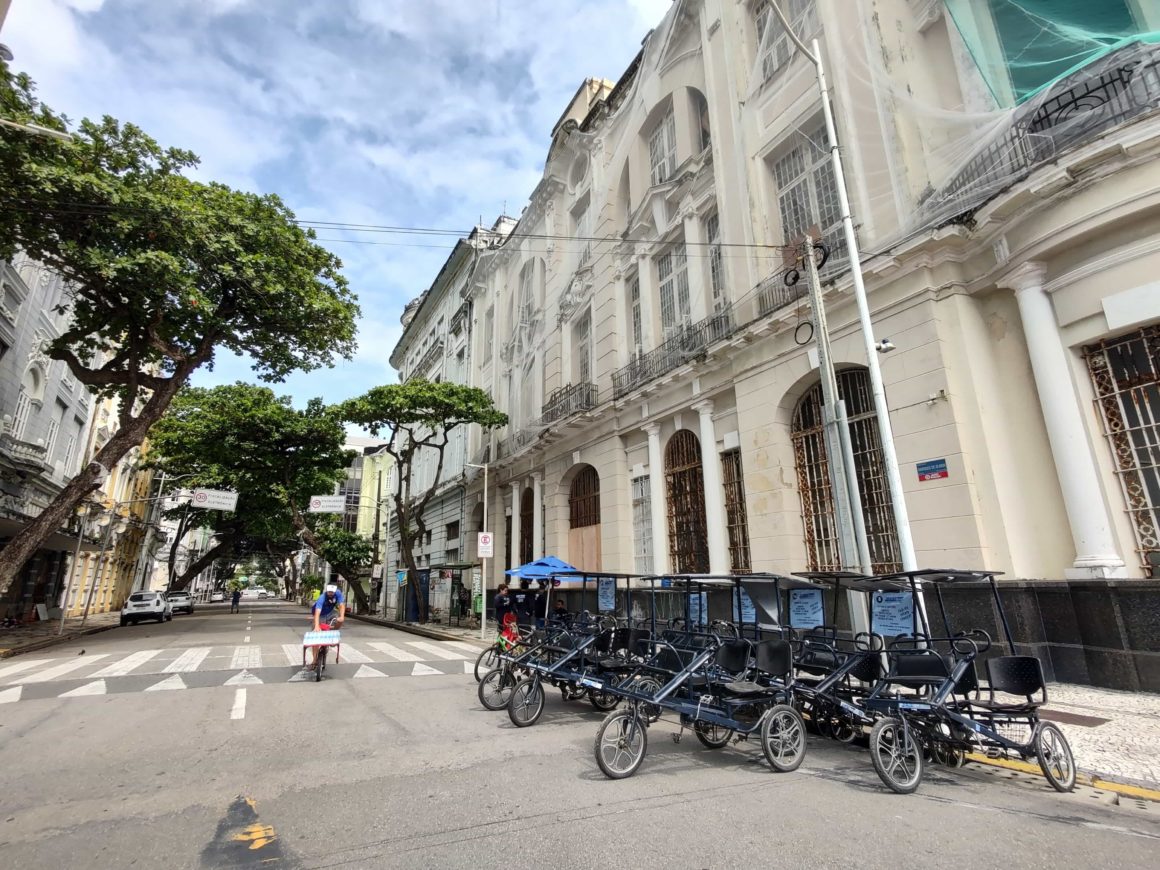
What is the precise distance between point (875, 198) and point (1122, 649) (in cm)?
814

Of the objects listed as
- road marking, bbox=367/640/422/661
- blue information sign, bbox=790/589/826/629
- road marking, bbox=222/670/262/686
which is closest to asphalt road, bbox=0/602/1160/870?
blue information sign, bbox=790/589/826/629

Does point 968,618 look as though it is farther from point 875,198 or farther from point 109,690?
point 109,690

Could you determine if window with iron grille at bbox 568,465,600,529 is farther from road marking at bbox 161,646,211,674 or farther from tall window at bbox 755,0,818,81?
tall window at bbox 755,0,818,81

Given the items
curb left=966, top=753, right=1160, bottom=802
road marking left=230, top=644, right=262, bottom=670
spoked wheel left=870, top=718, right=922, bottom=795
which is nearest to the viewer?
curb left=966, top=753, right=1160, bottom=802

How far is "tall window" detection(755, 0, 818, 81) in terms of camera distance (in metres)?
13.4

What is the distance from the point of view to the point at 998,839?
3955 mm

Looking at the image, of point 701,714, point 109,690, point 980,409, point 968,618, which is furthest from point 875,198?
point 109,690

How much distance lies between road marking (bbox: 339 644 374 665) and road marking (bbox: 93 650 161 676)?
385cm

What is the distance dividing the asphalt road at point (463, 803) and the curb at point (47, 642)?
1002cm

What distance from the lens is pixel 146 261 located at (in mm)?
14516

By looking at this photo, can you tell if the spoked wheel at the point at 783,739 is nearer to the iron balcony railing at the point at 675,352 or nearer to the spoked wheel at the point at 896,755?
the spoked wheel at the point at 896,755

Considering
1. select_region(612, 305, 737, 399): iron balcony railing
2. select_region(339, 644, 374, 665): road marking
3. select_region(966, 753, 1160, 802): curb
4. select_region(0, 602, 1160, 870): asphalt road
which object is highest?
select_region(612, 305, 737, 399): iron balcony railing

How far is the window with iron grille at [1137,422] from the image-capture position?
8.03 metres

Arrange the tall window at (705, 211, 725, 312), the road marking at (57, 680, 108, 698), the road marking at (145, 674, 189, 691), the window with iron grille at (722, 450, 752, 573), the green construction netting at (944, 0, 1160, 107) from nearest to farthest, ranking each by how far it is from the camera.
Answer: the road marking at (57, 680, 108, 698)
the green construction netting at (944, 0, 1160, 107)
the road marking at (145, 674, 189, 691)
the window with iron grille at (722, 450, 752, 573)
the tall window at (705, 211, 725, 312)
